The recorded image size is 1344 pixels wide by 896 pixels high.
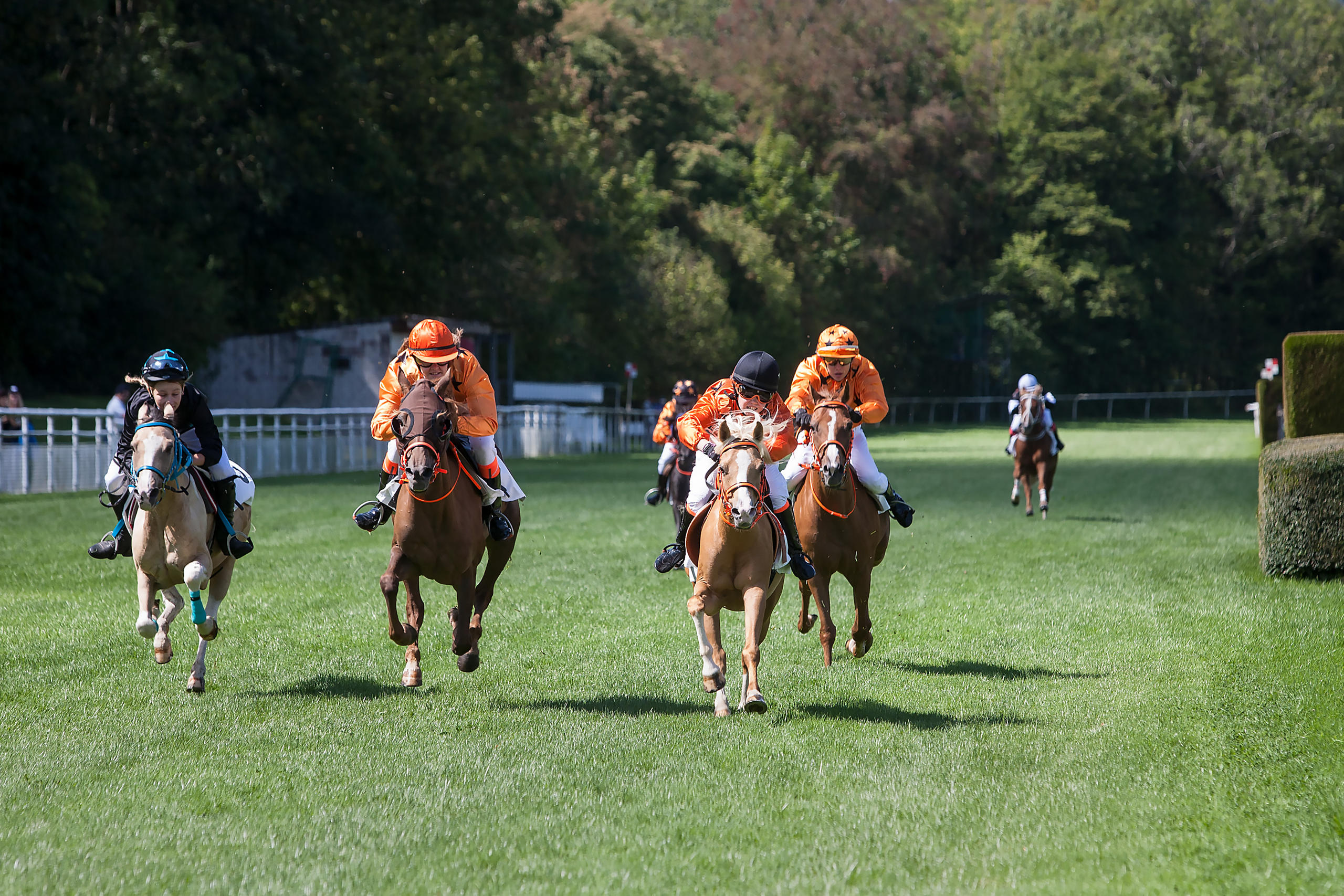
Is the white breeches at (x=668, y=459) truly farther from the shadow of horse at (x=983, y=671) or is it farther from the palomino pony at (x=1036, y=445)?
the palomino pony at (x=1036, y=445)

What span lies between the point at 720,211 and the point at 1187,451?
90.4ft

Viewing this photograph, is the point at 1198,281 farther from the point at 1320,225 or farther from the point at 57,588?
the point at 57,588

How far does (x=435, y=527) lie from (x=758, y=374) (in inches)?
73.2

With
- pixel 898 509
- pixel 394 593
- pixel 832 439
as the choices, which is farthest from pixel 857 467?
pixel 394 593

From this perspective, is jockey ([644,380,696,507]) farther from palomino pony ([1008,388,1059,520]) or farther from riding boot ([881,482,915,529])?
palomino pony ([1008,388,1059,520])

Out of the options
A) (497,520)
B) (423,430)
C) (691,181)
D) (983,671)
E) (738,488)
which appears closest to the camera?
(738,488)

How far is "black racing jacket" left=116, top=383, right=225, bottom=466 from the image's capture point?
760 centimetres

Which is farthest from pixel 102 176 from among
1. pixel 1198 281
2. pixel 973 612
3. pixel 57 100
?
pixel 1198 281

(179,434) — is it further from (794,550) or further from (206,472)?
(794,550)

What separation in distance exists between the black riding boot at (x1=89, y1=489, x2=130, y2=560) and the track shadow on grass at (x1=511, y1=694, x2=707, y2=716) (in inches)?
91.7

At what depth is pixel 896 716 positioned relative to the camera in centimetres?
703

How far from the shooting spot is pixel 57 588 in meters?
11.7

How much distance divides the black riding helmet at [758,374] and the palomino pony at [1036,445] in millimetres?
11558

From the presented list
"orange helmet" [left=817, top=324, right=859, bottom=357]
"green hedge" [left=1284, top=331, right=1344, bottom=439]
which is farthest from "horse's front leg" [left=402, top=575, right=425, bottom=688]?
"green hedge" [left=1284, top=331, right=1344, bottom=439]
